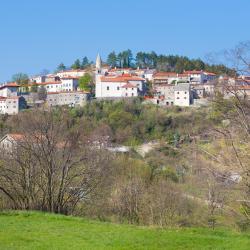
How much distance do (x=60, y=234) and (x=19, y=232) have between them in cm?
64

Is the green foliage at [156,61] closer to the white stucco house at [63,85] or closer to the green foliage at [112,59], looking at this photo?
the green foliage at [112,59]

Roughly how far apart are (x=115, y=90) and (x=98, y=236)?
9020 cm

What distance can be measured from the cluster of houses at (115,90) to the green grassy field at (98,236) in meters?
74.3

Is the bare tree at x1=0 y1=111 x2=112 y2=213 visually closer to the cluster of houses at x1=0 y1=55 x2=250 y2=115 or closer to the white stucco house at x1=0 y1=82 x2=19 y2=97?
the cluster of houses at x1=0 y1=55 x2=250 y2=115

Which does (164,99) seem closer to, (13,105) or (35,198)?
(13,105)

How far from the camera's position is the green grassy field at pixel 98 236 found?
25.4 ft

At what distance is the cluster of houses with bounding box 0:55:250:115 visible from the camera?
93.9m

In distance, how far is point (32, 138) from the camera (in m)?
13.5

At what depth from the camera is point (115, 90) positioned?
3871 inches

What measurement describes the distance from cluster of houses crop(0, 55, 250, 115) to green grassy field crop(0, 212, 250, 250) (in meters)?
74.3

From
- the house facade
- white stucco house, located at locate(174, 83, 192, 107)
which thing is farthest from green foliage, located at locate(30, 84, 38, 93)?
white stucco house, located at locate(174, 83, 192, 107)

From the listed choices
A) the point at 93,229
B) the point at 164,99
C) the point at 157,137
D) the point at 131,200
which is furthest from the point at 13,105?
the point at 93,229

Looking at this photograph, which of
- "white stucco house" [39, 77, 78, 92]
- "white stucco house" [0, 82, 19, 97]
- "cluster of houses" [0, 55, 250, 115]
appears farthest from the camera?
"white stucco house" [39, 77, 78, 92]

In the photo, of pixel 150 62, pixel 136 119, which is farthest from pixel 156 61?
pixel 136 119
